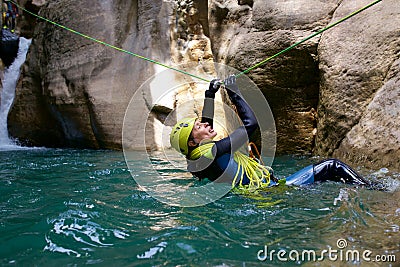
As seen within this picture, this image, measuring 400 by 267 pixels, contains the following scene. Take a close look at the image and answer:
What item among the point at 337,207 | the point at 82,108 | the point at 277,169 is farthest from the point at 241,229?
the point at 82,108

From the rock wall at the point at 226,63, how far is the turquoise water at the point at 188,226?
1.31 meters

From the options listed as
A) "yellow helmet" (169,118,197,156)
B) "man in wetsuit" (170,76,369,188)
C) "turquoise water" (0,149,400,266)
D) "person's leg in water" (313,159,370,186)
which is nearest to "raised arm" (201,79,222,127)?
"man in wetsuit" (170,76,369,188)

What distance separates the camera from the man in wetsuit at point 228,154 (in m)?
3.45

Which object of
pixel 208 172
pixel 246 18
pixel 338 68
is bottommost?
pixel 208 172

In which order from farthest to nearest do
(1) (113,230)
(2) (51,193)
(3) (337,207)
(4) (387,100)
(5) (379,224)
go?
1. (4) (387,100)
2. (2) (51,193)
3. (3) (337,207)
4. (1) (113,230)
5. (5) (379,224)

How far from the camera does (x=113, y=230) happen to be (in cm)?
262

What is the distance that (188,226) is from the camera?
8.71ft

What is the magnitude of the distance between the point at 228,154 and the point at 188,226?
107cm

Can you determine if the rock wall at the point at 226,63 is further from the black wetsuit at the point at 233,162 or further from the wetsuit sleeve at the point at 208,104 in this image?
the wetsuit sleeve at the point at 208,104

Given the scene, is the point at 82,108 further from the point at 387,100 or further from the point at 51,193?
the point at 387,100

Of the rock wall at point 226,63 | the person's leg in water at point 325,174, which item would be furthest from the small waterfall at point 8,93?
the person's leg in water at point 325,174

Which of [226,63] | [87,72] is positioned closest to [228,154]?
[226,63]

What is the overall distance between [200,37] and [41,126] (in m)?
5.67

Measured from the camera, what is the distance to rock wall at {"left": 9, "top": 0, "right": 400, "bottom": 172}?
4750 millimetres
